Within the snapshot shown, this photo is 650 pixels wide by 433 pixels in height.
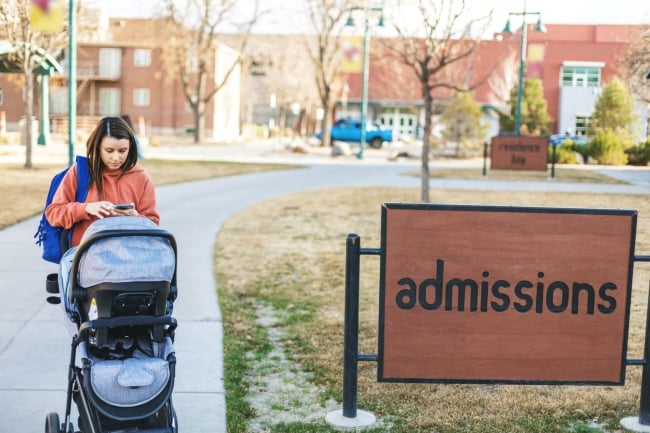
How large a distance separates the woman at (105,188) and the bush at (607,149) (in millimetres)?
26822

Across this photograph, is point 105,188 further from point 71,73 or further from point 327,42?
point 327,42

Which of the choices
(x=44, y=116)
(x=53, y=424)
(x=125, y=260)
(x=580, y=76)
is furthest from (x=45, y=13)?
(x=580, y=76)

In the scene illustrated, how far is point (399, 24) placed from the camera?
16.4 metres

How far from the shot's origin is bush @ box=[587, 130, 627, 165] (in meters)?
30.0

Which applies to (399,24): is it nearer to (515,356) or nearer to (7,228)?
(7,228)

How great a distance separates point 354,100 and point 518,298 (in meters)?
63.5

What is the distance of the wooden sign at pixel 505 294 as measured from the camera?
4699mm

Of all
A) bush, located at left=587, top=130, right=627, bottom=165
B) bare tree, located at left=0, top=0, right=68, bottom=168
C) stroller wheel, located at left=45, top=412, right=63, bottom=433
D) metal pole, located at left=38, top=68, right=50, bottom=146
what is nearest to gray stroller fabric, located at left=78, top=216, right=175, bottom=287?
stroller wheel, located at left=45, top=412, right=63, bottom=433

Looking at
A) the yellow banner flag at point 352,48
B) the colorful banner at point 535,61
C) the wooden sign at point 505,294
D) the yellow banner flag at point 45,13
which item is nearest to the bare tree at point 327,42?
the yellow banner flag at point 352,48

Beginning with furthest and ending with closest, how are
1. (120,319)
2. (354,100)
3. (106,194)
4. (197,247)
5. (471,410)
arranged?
(354,100), (197,247), (471,410), (106,194), (120,319)

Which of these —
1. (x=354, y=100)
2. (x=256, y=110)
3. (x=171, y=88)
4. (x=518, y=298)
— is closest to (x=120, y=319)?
(x=518, y=298)

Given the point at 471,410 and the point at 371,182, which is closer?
the point at 471,410

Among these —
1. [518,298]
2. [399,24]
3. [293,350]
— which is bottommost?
[293,350]

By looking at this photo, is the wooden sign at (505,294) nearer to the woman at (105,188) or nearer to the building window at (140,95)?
the woman at (105,188)
